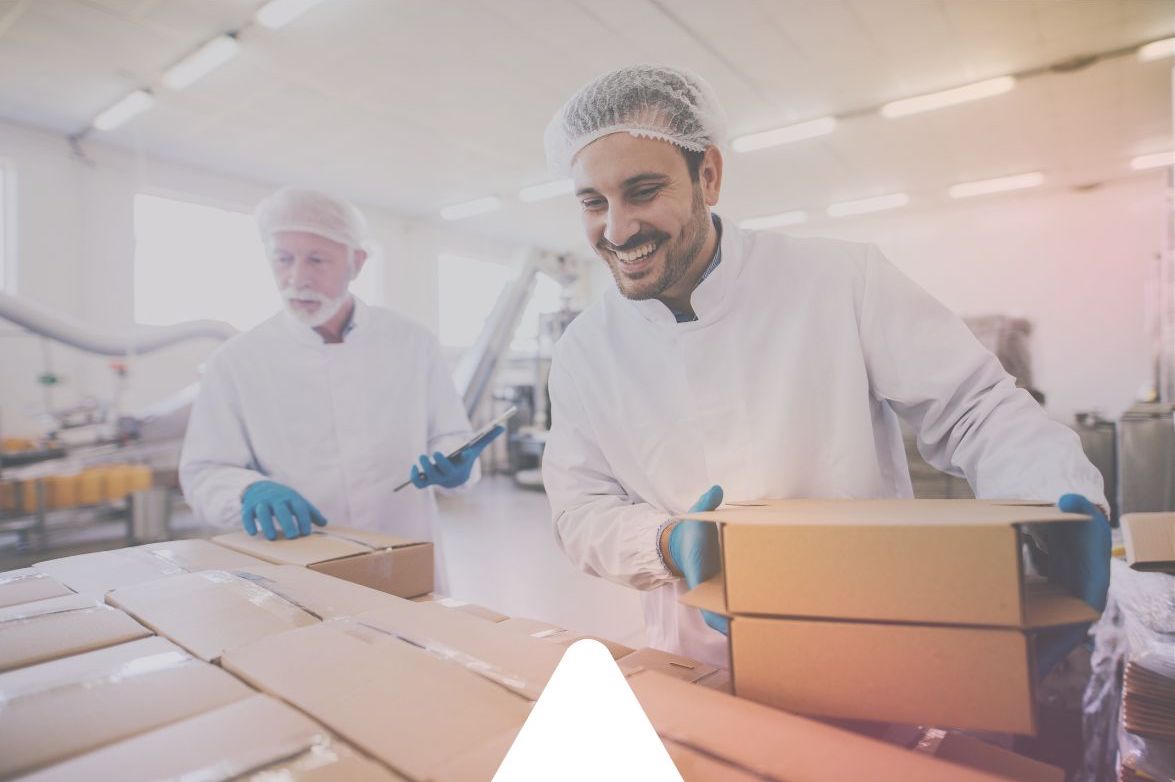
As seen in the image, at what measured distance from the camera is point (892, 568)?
50cm

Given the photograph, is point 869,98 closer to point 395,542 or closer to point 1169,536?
point 1169,536

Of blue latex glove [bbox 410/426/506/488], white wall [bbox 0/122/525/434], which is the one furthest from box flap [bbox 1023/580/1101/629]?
white wall [bbox 0/122/525/434]

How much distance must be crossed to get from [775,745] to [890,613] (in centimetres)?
14

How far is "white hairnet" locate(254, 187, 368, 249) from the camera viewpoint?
1877 millimetres

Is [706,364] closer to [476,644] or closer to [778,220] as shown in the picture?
[476,644]

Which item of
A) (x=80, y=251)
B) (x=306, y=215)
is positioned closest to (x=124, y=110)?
(x=80, y=251)

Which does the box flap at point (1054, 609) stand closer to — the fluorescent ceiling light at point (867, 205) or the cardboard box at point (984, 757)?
the cardboard box at point (984, 757)

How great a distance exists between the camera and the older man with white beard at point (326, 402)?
176 centimetres

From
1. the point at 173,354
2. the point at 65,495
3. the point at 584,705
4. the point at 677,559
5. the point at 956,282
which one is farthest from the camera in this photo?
the point at 956,282

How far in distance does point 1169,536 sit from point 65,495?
497 centimetres

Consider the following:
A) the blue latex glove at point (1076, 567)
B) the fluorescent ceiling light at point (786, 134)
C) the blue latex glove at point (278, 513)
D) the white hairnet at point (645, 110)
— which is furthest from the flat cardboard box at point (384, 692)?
the fluorescent ceiling light at point (786, 134)

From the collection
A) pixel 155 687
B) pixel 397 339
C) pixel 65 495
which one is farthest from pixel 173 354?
pixel 155 687

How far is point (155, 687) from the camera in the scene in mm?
603

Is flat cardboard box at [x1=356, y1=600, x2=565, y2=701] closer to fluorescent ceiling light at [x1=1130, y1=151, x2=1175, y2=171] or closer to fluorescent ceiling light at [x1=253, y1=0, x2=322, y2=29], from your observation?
fluorescent ceiling light at [x1=253, y1=0, x2=322, y2=29]
